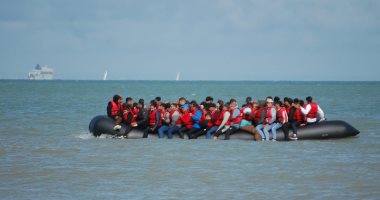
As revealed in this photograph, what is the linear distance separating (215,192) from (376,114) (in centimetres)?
2429

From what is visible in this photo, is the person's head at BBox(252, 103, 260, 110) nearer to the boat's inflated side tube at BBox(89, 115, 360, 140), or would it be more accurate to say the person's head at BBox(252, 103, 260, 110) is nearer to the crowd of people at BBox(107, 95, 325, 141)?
the crowd of people at BBox(107, 95, 325, 141)

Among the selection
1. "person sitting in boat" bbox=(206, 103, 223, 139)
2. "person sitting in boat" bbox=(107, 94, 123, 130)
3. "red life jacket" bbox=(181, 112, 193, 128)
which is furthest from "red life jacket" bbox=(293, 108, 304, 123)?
"person sitting in boat" bbox=(107, 94, 123, 130)

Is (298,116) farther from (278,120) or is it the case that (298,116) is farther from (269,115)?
(269,115)

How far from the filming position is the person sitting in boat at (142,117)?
779 inches

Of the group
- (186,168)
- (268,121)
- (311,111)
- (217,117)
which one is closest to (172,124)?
(217,117)

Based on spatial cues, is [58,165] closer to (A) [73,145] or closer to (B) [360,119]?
(A) [73,145]

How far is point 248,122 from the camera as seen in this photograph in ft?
64.8

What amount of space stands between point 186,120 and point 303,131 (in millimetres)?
3168

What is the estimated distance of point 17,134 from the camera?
75.7 feet

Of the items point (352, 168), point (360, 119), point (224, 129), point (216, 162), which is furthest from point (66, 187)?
point (360, 119)

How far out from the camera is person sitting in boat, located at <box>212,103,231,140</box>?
19312mm

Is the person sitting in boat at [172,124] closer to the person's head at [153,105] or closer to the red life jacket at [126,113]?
the person's head at [153,105]

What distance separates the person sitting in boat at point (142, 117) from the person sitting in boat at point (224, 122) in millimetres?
1905

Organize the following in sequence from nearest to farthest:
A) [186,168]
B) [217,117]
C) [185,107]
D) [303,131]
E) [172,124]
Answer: [186,168] → [217,117] → [303,131] → [185,107] → [172,124]
